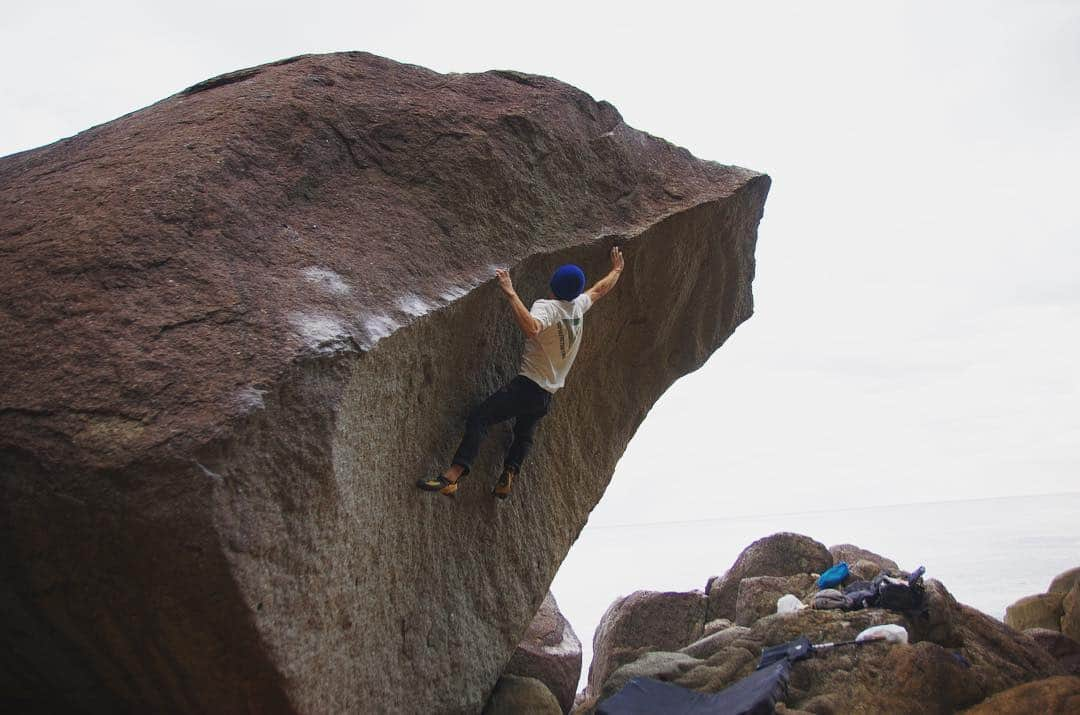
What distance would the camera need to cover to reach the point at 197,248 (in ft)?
14.2

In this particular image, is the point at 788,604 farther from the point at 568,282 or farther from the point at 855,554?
the point at 855,554

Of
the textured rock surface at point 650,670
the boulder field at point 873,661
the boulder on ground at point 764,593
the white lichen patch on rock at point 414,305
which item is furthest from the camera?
the boulder on ground at point 764,593

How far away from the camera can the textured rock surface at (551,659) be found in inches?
289

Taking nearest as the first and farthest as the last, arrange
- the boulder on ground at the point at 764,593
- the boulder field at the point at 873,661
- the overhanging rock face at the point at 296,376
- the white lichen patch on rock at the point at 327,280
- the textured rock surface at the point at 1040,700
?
the overhanging rock face at the point at 296,376 < the white lichen patch on rock at the point at 327,280 < the textured rock surface at the point at 1040,700 < the boulder field at the point at 873,661 < the boulder on ground at the point at 764,593

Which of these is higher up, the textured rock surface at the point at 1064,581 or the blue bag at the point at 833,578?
the blue bag at the point at 833,578

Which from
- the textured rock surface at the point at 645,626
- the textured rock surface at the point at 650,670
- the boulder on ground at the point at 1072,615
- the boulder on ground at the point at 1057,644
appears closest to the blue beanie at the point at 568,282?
the textured rock surface at the point at 650,670

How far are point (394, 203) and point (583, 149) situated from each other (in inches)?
73.8

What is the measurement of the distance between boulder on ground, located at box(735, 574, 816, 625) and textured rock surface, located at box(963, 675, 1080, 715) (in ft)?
11.2

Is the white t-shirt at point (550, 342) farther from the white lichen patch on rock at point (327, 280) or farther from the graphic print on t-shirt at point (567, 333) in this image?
the white lichen patch on rock at point (327, 280)

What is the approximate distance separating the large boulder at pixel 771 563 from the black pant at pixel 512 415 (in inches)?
256

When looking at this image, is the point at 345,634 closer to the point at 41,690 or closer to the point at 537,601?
the point at 41,690

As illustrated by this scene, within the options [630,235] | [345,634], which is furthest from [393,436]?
[630,235]

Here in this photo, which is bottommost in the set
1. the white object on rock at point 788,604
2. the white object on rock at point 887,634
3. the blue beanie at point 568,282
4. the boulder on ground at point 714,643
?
Answer: the boulder on ground at point 714,643

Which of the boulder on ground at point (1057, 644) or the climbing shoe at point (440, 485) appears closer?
the climbing shoe at point (440, 485)
